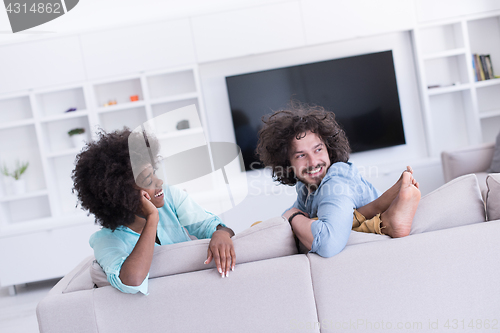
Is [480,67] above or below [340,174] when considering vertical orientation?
above

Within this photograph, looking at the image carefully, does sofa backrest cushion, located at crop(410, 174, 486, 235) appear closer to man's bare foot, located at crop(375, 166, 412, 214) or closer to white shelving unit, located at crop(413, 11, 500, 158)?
man's bare foot, located at crop(375, 166, 412, 214)

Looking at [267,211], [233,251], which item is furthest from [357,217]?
[267,211]

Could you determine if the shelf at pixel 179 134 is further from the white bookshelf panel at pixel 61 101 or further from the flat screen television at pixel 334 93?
the white bookshelf panel at pixel 61 101

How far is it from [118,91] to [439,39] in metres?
3.01

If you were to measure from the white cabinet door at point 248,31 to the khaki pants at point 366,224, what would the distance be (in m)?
2.39

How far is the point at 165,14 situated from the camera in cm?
355

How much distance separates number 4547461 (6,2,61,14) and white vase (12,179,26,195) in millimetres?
1377

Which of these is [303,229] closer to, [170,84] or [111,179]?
[111,179]

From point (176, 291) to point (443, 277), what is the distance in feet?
2.33

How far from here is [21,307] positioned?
273 cm

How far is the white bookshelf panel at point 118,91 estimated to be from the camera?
11.8 feet

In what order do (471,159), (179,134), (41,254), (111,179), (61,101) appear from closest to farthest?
(111,179) → (179,134) → (471,159) → (41,254) → (61,101)

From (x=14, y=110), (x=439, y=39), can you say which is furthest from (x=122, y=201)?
(x=439, y=39)

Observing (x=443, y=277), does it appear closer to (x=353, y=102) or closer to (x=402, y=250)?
(x=402, y=250)
